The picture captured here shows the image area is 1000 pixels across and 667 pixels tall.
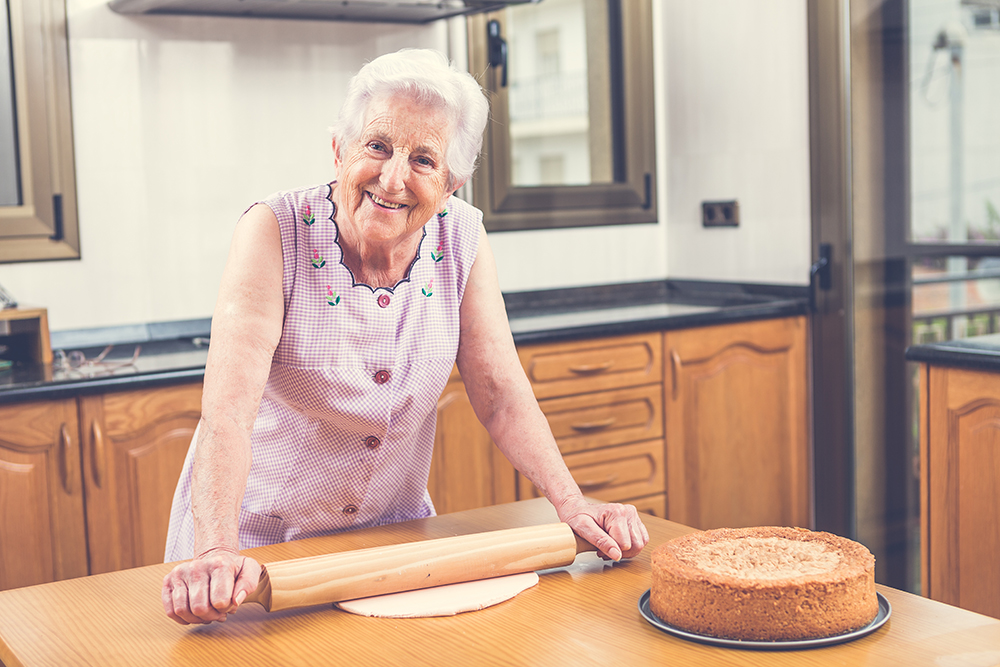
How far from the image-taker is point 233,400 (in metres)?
1.27

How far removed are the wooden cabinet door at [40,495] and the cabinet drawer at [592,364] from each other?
1.11 metres

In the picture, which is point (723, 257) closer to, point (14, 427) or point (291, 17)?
point (291, 17)

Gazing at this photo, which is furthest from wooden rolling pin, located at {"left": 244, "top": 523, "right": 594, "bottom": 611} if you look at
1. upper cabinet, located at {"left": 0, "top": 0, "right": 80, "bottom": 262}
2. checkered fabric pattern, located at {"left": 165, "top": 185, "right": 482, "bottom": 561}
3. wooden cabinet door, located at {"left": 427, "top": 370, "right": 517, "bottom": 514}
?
upper cabinet, located at {"left": 0, "top": 0, "right": 80, "bottom": 262}

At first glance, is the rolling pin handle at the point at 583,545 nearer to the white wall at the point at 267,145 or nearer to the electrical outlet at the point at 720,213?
the white wall at the point at 267,145

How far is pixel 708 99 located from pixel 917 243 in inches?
37.1

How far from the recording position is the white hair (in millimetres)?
1271

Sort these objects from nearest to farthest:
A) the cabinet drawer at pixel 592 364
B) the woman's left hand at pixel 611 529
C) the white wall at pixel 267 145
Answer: the woman's left hand at pixel 611 529
the white wall at pixel 267 145
the cabinet drawer at pixel 592 364

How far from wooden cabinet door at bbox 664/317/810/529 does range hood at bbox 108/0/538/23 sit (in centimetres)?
110

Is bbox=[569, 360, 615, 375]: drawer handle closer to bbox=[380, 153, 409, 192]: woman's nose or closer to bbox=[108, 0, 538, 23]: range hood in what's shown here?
bbox=[108, 0, 538, 23]: range hood

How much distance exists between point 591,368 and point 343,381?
5.17 ft

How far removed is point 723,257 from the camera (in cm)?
356

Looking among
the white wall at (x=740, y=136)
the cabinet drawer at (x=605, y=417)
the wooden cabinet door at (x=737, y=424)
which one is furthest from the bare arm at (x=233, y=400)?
the white wall at (x=740, y=136)

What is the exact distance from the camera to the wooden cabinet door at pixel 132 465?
2.27 metres

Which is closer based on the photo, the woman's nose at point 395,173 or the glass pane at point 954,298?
the woman's nose at point 395,173
